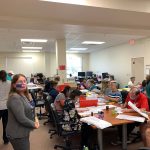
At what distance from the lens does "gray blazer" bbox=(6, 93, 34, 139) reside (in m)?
1.84

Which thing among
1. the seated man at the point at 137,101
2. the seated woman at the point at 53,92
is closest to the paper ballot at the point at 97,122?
the seated man at the point at 137,101

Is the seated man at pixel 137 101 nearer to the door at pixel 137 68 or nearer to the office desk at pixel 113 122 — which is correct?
the office desk at pixel 113 122

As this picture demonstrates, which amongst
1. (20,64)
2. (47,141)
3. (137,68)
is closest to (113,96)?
(47,141)

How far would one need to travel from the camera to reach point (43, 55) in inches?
530

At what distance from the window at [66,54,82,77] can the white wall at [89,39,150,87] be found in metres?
1.57

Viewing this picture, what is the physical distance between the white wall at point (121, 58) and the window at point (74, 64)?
5.14ft

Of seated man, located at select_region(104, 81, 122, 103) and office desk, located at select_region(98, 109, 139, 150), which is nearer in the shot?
office desk, located at select_region(98, 109, 139, 150)

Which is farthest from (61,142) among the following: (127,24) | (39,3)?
(127,24)

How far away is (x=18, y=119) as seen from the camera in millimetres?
1840

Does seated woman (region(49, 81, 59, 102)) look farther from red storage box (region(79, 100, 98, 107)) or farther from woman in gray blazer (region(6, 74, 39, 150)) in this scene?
woman in gray blazer (region(6, 74, 39, 150))

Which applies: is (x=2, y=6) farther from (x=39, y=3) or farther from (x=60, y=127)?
(x=60, y=127)

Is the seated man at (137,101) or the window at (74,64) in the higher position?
the window at (74,64)

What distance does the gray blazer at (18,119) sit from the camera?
6.04 ft

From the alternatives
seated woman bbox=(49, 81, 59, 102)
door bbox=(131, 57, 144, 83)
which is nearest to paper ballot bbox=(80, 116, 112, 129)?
seated woman bbox=(49, 81, 59, 102)
